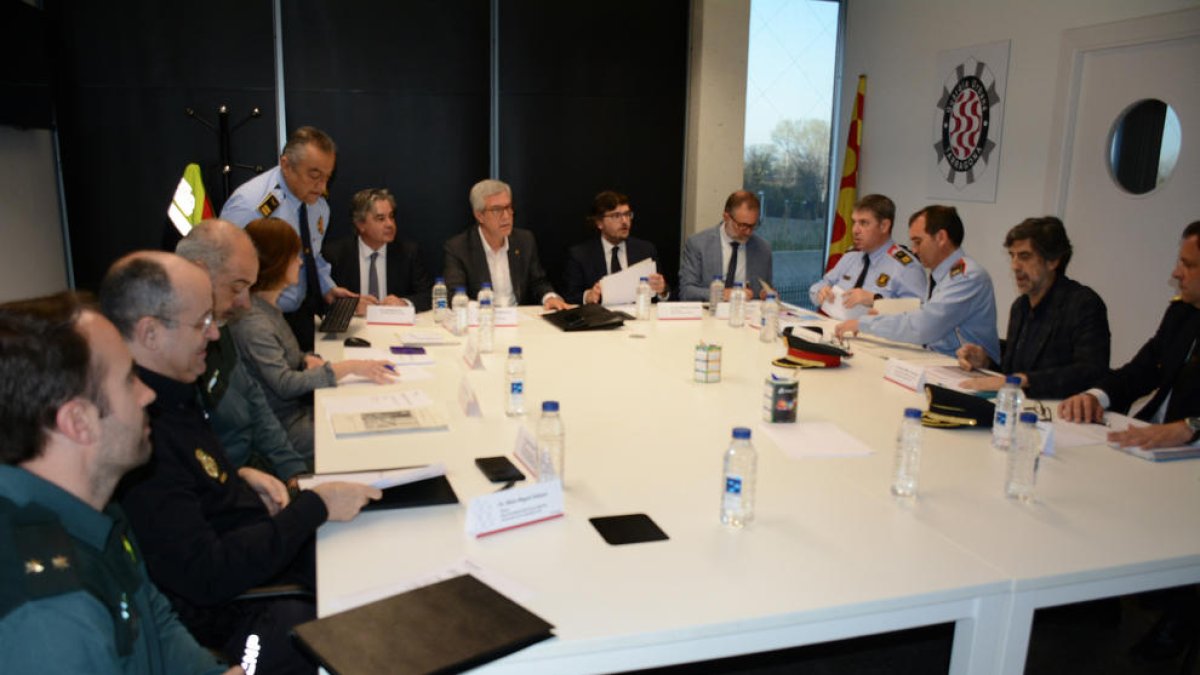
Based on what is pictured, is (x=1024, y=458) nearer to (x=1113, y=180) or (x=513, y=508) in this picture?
(x=513, y=508)

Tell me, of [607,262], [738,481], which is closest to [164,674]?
[738,481]

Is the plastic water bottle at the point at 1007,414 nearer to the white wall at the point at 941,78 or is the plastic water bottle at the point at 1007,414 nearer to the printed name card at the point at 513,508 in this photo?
the printed name card at the point at 513,508

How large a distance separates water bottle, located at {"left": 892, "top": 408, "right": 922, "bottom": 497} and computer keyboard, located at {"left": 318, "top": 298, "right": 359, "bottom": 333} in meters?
2.58

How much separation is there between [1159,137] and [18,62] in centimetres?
593

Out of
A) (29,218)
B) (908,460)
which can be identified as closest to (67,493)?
(908,460)

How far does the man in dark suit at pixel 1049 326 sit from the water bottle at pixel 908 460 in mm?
999

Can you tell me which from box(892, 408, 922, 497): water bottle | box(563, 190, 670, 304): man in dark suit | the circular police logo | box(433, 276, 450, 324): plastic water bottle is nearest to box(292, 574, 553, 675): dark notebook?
box(892, 408, 922, 497): water bottle

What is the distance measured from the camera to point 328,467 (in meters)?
2.13

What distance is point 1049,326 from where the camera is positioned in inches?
123

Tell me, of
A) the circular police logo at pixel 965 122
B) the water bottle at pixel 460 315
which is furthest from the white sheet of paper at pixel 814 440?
the circular police logo at pixel 965 122

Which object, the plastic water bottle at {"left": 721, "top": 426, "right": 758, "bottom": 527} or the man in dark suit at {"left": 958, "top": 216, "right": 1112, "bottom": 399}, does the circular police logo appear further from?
the plastic water bottle at {"left": 721, "top": 426, "right": 758, "bottom": 527}

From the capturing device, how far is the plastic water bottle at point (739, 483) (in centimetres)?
179

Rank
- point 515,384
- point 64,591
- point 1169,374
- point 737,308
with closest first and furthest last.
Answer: point 64,591 → point 515,384 → point 1169,374 → point 737,308

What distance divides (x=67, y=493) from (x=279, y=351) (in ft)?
5.73
